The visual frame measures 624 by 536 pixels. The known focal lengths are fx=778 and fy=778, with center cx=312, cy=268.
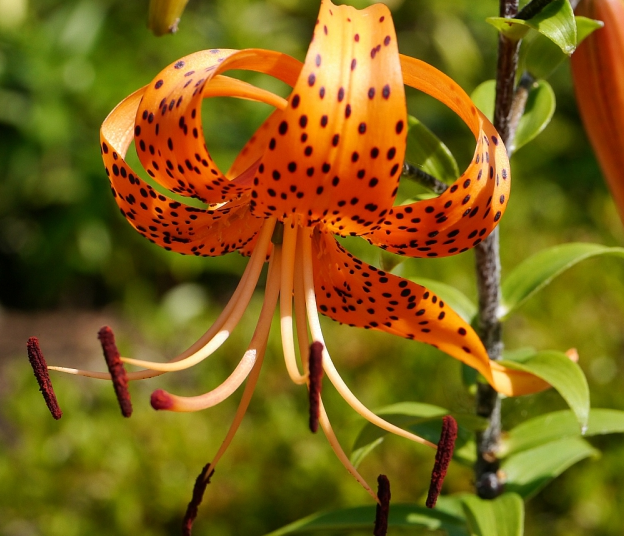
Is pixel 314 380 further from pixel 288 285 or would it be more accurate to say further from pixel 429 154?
pixel 429 154

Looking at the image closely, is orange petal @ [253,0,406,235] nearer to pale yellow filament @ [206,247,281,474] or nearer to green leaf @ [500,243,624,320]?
pale yellow filament @ [206,247,281,474]

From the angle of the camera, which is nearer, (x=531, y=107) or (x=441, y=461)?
(x=441, y=461)

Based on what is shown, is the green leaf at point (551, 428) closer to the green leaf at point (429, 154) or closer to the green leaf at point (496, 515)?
the green leaf at point (496, 515)

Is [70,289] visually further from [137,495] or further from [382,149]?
[382,149]

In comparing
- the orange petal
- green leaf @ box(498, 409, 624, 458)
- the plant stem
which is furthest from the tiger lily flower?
green leaf @ box(498, 409, 624, 458)

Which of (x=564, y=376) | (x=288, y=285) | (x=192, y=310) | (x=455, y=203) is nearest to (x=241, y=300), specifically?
(x=288, y=285)

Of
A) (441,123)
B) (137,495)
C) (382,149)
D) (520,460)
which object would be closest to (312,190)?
(382,149)
